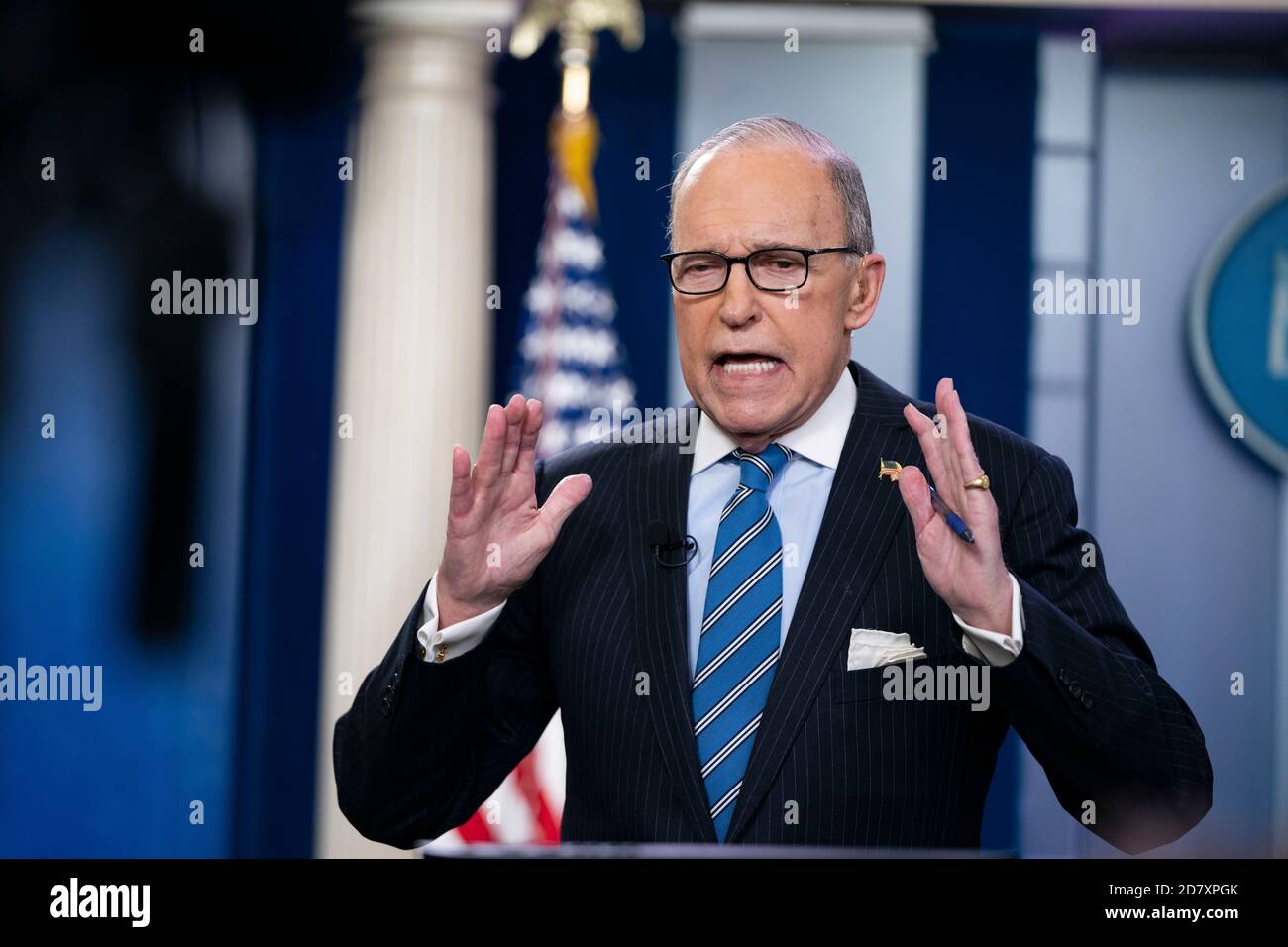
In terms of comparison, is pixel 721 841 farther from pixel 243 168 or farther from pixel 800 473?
pixel 243 168

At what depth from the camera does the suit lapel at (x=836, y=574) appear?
1930mm

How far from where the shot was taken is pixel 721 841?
193 cm

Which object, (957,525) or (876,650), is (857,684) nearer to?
(876,650)

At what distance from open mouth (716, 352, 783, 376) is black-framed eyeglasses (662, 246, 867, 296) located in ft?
0.33

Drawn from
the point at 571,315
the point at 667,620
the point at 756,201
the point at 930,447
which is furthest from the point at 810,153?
the point at 571,315

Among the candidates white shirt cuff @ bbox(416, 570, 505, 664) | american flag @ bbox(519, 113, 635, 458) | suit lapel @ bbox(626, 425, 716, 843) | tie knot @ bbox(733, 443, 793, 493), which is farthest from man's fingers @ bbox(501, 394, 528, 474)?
american flag @ bbox(519, 113, 635, 458)

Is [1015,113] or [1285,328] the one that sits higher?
[1015,113]

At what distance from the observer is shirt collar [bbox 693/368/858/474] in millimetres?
2182

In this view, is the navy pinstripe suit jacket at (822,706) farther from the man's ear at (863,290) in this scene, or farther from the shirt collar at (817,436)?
the man's ear at (863,290)

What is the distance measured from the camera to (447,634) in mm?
1963

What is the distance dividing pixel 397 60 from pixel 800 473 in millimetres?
2984
